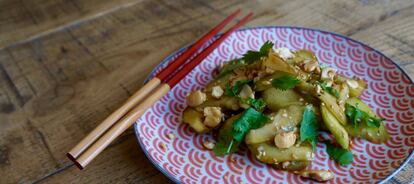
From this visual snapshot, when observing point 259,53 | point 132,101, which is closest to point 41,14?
point 132,101

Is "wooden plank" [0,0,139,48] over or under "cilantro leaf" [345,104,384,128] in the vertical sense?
under

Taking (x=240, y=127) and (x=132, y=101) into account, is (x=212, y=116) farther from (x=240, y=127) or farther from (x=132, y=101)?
(x=132, y=101)

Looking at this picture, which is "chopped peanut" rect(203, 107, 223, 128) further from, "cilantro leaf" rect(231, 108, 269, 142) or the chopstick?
the chopstick

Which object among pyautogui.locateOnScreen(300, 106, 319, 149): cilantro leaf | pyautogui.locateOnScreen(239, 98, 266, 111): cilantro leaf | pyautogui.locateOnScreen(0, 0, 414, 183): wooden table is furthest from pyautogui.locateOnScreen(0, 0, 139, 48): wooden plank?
pyautogui.locateOnScreen(300, 106, 319, 149): cilantro leaf

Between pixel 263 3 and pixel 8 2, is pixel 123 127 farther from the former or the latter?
pixel 8 2

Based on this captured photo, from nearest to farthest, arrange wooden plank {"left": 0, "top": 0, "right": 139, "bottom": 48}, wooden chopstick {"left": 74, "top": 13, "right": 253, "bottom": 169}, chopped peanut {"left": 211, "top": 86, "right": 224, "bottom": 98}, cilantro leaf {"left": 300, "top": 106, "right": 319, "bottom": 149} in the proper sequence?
wooden chopstick {"left": 74, "top": 13, "right": 253, "bottom": 169} < cilantro leaf {"left": 300, "top": 106, "right": 319, "bottom": 149} < chopped peanut {"left": 211, "top": 86, "right": 224, "bottom": 98} < wooden plank {"left": 0, "top": 0, "right": 139, "bottom": 48}

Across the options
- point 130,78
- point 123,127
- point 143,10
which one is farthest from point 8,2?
point 123,127
